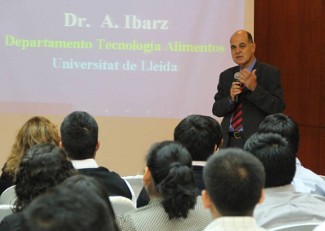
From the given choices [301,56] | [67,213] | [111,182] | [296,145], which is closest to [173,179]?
[111,182]

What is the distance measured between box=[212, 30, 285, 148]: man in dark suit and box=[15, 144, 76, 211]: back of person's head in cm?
211

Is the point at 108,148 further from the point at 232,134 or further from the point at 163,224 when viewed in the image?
the point at 163,224


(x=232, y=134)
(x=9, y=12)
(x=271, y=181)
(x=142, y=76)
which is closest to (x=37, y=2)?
(x=9, y=12)

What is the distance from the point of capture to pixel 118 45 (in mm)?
5594

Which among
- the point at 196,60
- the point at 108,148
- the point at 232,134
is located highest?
the point at 196,60

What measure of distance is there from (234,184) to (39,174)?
0.77 metres

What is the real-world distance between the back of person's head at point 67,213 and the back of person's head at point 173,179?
1.00 meters

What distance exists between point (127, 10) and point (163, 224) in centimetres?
376

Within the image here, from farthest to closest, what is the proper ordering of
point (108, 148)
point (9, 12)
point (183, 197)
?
point (108, 148) < point (9, 12) < point (183, 197)

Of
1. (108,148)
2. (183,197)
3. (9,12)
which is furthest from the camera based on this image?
(108,148)

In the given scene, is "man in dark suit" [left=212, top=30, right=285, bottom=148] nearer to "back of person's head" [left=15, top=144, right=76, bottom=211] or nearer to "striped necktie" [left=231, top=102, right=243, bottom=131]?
"striped necktie" [left=231, top=102, right=243, bottom=131]

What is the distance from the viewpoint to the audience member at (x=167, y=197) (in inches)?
81.7

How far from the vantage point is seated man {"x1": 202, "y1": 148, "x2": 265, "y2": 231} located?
1.57 metres

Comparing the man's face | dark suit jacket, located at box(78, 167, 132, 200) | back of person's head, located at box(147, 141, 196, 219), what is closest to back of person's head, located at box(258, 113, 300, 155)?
dark suit jacket, located at box(78, 167, 132, 200)
